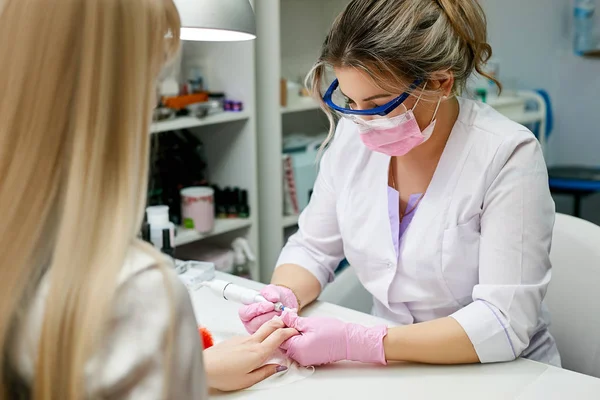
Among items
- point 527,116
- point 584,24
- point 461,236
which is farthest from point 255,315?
point 584,24

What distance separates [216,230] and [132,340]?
1604 mm

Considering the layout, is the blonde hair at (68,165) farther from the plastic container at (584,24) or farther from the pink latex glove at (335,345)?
the plastic container at (584,24)

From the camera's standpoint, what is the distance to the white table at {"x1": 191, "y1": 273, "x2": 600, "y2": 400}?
3.34ft

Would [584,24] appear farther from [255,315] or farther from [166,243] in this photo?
[255,315]

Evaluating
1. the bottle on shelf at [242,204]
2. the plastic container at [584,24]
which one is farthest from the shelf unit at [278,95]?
the plastic container at [584,24]

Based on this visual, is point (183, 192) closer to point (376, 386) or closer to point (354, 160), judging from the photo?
point (354, 160)

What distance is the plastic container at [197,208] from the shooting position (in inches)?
81.4

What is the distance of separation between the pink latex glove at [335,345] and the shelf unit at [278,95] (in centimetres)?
123

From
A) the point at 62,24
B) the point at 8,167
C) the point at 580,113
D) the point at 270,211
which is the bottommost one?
the point at 270,211

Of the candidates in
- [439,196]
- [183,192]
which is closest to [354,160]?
[439,196]

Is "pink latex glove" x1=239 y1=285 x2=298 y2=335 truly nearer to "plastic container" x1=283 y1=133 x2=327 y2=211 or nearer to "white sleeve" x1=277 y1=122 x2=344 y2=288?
"white sleeve" x1=277 y1=122 x2=344 y2=288

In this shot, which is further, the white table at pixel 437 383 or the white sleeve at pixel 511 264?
the white sleeve at pixel 511 264

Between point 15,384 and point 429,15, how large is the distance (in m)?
0.95

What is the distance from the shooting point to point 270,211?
235 centimetres
